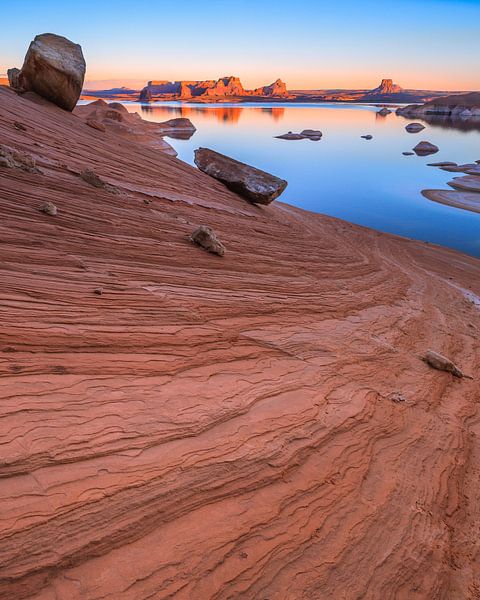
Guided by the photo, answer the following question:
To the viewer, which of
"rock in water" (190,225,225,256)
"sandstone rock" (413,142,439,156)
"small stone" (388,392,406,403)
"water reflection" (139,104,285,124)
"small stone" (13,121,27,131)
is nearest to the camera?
"small stone" (388,392,406,403)

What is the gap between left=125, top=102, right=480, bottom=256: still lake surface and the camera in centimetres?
2131

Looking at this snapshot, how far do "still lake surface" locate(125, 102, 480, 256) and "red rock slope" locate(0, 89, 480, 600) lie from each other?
49.8 ft

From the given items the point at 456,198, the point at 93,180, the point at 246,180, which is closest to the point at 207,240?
the point at 93,180

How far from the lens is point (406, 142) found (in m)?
54.3

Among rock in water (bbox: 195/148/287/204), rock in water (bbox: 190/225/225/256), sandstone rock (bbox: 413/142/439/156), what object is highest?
sandstone rock (bbox: 413/142/439/156)

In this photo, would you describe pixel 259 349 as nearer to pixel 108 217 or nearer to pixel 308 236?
pixel 108 217

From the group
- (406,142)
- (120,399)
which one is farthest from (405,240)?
(406,142)

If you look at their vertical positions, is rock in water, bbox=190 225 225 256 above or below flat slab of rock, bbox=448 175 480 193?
above

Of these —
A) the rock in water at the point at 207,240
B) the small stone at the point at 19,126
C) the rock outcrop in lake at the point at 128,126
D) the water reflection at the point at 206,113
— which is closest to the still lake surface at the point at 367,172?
the rock outcrop in lake at the point at 128,126

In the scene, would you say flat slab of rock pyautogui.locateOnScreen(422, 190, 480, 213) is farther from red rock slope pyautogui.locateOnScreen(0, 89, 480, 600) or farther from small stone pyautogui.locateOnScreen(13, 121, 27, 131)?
small stone pyautogui.locateOnScreen(13, 121, 27, 131)

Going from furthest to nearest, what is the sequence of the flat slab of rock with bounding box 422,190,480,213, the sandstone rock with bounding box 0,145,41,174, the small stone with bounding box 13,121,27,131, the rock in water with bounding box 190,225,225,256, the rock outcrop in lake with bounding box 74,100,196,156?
the rock outcrop in lake with bounding box 74,100,196,156, the flat slab of rock with bounding box 422,190,480,213, the small stone with bounding box 13,121,27,131, the rock in water with bounding box 190,225,225,256, the sandstone rock with bounding box 0,145,41,174

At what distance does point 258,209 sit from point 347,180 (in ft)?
71.3

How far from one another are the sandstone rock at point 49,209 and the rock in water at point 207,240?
2.30 m

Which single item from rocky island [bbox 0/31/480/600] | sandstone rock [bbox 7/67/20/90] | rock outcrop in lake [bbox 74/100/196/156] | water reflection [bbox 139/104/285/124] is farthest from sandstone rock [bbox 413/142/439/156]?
rocky island [bbox 0/31/480/600]
